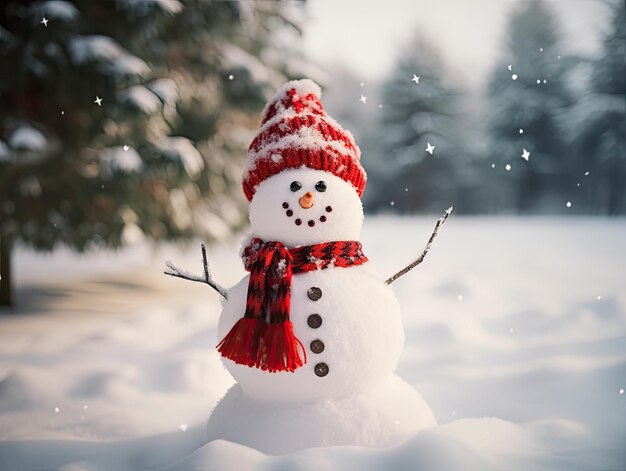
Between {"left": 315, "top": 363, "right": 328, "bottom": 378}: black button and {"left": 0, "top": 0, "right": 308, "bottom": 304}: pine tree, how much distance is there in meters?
3.58

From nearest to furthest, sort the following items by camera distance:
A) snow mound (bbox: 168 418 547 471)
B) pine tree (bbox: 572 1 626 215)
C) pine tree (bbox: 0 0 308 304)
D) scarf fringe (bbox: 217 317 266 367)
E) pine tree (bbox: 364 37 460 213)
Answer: snow mound (bbox: 168 418 547 471), scarf fringe (bbox: 217 317 266 367), pine tree (bbox: 0 0 308 304), pine tree (bbox: 572 1 626 215), pine tree (bbox: 364 37 460 213)

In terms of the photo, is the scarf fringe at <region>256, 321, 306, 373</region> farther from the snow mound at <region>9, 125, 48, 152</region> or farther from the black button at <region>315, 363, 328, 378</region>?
the snow mound at <region>9, 125, 48, 152</region>

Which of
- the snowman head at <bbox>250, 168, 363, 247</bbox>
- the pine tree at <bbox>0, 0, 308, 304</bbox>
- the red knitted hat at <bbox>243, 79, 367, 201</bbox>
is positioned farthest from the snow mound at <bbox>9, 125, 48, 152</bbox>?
the snowman head at <bbox>250, 168, 363, 247</bbox>

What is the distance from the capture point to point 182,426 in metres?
2.79

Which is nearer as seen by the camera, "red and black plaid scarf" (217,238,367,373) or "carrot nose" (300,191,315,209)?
"red and black plaid scarf" (217,238,367,373)

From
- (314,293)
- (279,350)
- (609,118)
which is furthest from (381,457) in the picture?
(609,118)

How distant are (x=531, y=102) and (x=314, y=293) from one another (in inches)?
610

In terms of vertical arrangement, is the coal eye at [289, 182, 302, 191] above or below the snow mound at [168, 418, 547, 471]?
above

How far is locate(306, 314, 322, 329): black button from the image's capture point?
2045 mm

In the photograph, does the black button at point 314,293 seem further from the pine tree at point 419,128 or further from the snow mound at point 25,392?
the pine tree at point 419,128

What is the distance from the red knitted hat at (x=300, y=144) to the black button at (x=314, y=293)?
0.49 m

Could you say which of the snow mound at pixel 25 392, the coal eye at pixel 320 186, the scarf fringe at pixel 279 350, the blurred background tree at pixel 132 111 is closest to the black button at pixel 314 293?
the scarf fringe at pixel 279 350

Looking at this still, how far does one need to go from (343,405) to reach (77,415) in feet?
5.50

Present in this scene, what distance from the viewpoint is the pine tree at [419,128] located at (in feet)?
55.8
